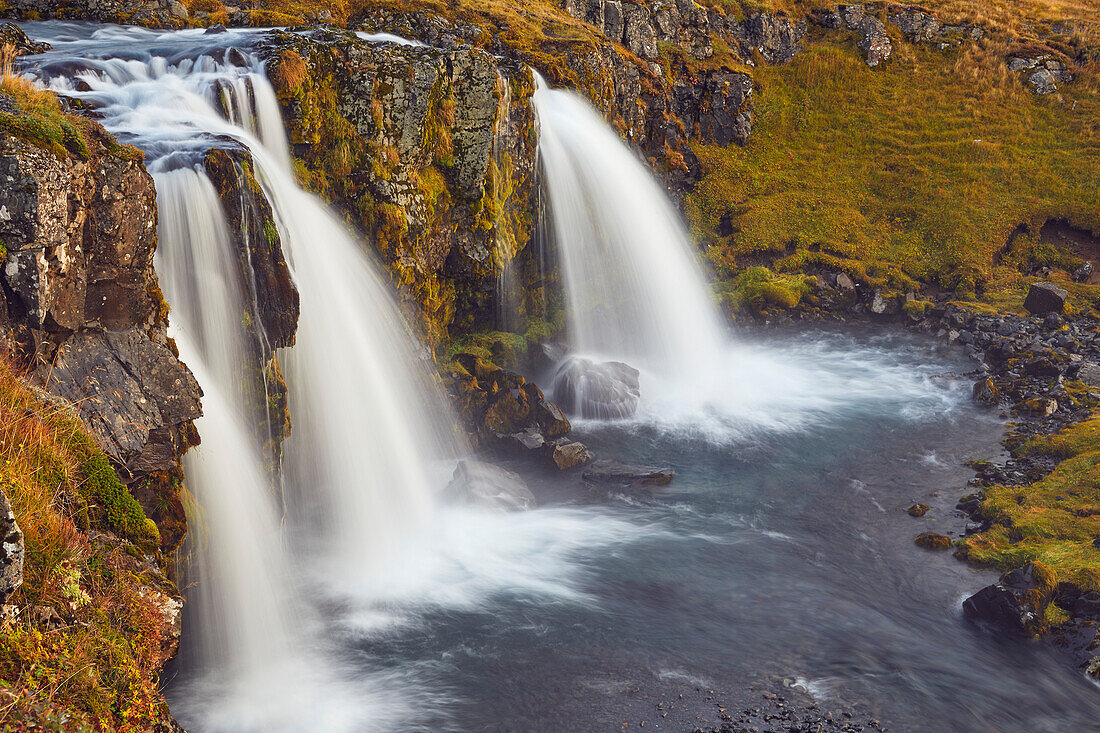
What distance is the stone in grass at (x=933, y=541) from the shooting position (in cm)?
1588

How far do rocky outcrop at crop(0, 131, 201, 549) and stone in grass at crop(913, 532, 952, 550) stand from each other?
1460 centimetres

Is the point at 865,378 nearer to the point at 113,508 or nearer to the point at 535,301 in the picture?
the point at 535,301

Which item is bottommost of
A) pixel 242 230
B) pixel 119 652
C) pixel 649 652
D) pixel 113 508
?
pixel 649 652

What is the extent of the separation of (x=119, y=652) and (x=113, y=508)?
207cm

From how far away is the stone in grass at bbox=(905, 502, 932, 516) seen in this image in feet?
56.5

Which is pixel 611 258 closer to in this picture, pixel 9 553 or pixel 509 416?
pixel 509 416

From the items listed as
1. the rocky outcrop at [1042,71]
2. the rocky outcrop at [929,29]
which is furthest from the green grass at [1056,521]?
the rocky outcrop at [929,29]

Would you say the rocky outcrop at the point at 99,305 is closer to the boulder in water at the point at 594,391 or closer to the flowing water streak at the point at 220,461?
the flowing water streak at the point at 220,461

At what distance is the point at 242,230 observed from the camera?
551 inches

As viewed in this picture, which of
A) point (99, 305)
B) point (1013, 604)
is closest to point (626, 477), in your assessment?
point (1013, 604)

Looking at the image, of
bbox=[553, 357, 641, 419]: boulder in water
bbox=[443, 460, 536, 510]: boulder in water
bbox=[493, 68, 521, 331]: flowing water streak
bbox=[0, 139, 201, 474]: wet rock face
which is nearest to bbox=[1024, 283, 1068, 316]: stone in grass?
bbox=[553, 357, 641, 419]: boulder in water

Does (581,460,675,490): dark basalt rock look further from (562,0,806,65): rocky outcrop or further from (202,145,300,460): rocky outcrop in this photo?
(562,0,806,65): rocky outcrop

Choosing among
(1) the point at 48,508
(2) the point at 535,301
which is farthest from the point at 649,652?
(2) the point at 535,301

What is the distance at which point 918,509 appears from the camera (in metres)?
17.3
